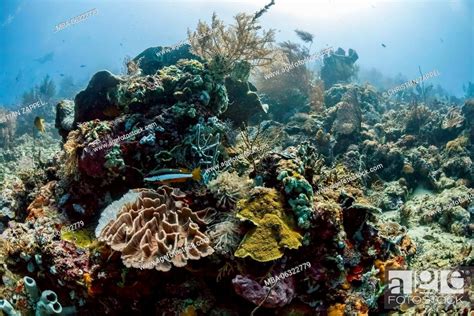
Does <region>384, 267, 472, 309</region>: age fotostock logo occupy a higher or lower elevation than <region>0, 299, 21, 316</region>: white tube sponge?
lower

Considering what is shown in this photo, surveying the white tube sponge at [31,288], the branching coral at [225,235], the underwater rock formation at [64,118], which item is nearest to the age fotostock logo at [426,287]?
the branching coral at [225,235]

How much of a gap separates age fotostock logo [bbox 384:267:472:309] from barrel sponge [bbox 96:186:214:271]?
244 centimetres

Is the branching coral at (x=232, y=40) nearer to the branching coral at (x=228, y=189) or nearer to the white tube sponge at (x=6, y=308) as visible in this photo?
the branching coral at (x=228, y=189)

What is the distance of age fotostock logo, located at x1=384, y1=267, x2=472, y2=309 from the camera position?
4.06 m

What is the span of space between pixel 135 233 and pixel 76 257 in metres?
1.00

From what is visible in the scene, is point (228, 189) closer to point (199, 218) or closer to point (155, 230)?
point (199, 218)

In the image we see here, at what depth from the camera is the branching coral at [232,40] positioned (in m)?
6.52

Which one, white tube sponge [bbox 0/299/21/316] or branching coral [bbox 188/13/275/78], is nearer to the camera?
white tube sponge [bbox 0/299/21/316]

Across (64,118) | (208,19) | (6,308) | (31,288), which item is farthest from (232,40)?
(208,19)

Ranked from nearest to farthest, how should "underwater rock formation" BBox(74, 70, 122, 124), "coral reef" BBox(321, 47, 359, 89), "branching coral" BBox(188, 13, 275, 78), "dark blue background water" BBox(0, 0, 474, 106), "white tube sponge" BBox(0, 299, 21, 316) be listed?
"white tube sponge" BBox(0, 299, 21, 316)
"underwater rock formation" BBox(74, 70, 122, 124)
"branching coral" BBox(188, 13, 275, 78)
"coral reef" BBox(321, 47, 359, 89)
"dark blue background water" BBox(0, 0, 474, 106)

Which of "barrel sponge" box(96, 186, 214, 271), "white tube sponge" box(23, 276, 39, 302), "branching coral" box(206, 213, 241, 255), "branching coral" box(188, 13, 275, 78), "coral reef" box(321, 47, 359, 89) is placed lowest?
"coral reef" box(321, 47, 359, 89)

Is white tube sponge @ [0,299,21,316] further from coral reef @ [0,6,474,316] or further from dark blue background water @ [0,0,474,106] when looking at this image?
dark blue background water @ [0,0,474,106]

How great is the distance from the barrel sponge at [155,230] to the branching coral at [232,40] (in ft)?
10.0

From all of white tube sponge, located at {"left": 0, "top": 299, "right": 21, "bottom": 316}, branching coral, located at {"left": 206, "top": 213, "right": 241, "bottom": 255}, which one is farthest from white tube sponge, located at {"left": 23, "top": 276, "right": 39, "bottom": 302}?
branching coral, located at {"left": 206, "top": 213, "right": 241, "bottom": 255}
